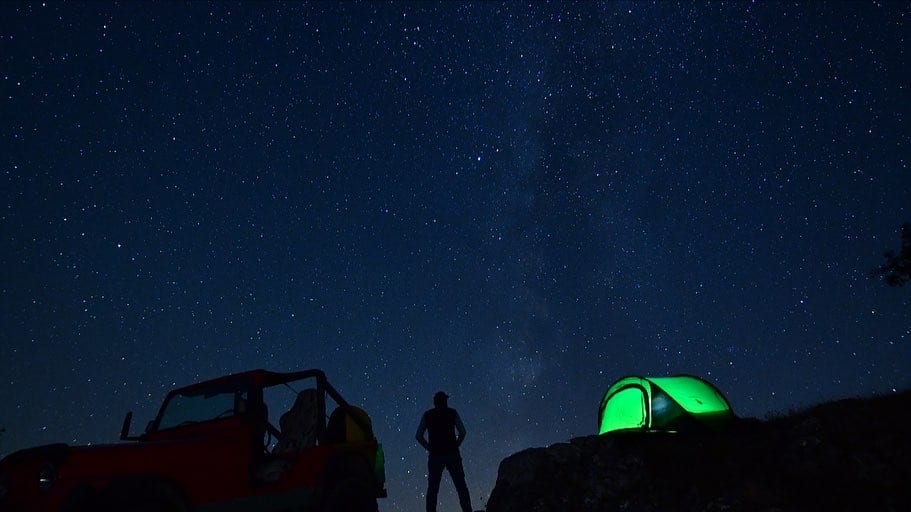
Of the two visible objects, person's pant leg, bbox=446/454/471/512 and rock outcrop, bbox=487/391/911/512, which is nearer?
rock outcrop, bbox=487/391/911/512

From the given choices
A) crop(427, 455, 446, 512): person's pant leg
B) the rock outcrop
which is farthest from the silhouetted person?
the rock outcrop

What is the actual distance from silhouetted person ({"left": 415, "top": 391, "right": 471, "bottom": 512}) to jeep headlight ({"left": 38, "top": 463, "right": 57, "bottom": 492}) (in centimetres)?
528

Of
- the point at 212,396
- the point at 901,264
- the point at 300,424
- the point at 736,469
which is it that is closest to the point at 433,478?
the point at 300,424

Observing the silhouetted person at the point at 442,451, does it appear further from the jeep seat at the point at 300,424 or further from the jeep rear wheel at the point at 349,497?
the jeep seat at the point at 300,424

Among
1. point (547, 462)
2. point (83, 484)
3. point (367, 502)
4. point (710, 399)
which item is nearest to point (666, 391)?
Answer: point (710, 399)

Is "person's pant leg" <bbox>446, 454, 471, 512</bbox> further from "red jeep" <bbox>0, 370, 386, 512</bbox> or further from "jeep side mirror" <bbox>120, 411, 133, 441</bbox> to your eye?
"jeep side mirror" <bbox>120, 411, 133, 441</bbox>

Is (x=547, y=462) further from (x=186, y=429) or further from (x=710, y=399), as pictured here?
(x=186, y=429)

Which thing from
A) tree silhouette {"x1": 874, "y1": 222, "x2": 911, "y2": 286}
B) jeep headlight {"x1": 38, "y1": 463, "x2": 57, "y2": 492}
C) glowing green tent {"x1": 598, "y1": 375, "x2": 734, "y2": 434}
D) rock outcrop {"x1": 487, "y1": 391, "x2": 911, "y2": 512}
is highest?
tree silhouette {"x1": 874, "y1": 222, "x2": 911, "y2": 286}

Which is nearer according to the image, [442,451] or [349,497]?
[349,497]

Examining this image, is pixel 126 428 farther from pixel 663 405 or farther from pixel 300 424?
pixel 663 405

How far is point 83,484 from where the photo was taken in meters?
5.30

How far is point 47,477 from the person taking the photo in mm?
5258

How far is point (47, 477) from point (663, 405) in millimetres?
9881

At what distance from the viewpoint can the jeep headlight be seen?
5.22m
